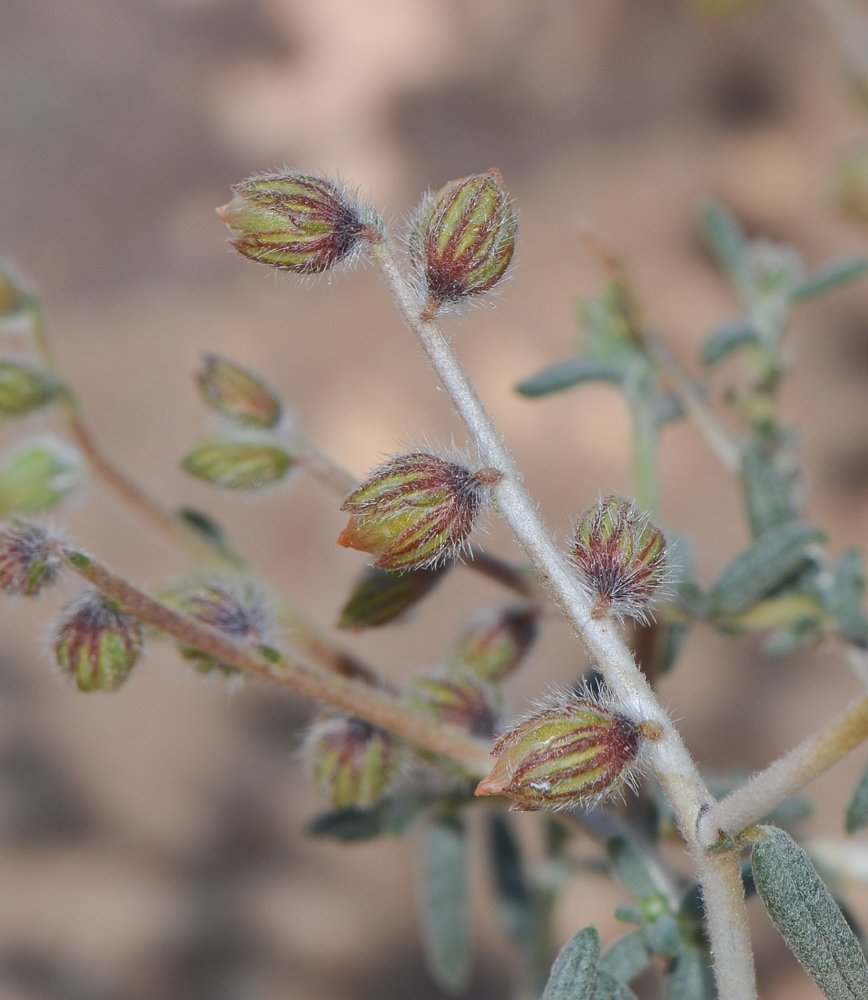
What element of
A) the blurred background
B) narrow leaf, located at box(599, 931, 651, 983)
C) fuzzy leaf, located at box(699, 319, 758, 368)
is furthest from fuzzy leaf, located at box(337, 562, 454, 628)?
the blurred background

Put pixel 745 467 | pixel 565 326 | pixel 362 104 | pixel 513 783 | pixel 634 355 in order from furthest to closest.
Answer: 1. pixel 362 104
2. pixel 565 326
3. pixel 634 355
4. pixel 745 467
5. pixel 513 783

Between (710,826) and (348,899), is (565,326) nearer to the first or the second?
(348,899)

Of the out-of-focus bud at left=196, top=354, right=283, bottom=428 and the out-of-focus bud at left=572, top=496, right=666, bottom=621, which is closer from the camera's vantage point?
the out-of-focus bud at left=572, top=496, right=666, bottom=621

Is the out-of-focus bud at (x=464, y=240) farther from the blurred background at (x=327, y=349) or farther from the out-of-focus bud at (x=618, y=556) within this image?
the blurred background at (x=327, y=349)

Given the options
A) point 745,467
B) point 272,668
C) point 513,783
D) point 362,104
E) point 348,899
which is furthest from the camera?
point 362,104

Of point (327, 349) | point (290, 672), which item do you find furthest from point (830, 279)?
point (327, 349)

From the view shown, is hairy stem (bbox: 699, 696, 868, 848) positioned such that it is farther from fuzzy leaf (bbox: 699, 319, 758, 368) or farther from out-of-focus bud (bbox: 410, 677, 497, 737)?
fuzzy leaf (bbox: 699, 319, 758, 368)

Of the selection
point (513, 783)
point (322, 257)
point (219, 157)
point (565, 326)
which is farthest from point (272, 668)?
point (219, 157)
